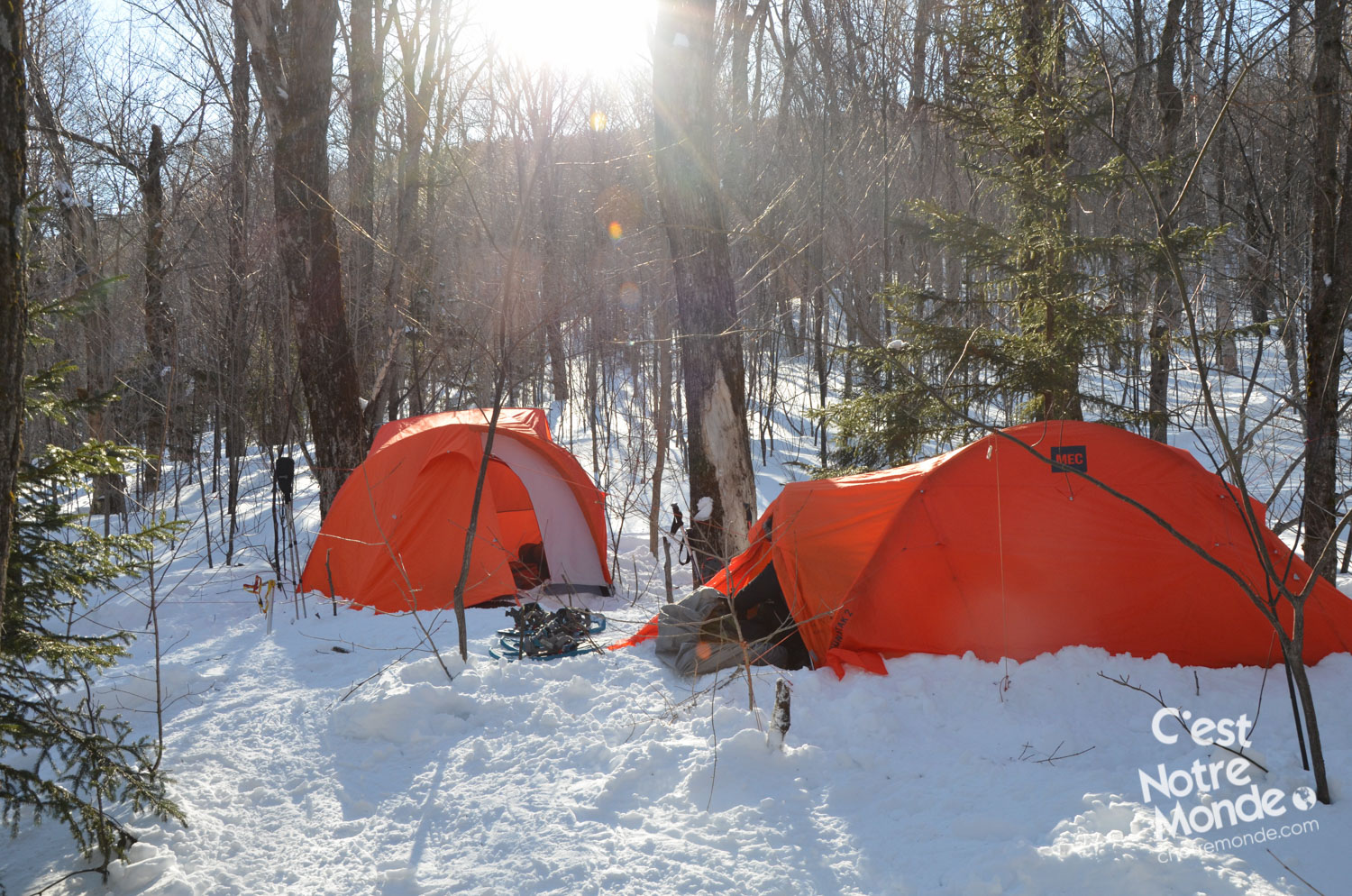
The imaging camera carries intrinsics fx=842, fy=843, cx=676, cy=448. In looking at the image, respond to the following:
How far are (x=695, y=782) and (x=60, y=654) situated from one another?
2.48 metres

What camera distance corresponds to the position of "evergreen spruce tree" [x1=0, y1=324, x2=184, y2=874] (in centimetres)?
288

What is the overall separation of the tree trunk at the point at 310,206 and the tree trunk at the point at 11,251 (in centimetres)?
627

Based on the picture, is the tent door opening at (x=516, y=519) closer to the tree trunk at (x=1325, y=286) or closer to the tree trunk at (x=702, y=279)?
the tree trunk at (x=702, y=279)

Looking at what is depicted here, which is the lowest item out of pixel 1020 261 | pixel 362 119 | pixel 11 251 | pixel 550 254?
pixel 11 251

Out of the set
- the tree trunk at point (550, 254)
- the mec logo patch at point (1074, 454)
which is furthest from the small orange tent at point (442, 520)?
the tree trunk at point (550, 254)

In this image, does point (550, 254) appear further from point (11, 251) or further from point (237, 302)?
point (11, 251)

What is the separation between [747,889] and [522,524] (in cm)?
643

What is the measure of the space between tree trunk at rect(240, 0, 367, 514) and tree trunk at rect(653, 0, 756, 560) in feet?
11.5

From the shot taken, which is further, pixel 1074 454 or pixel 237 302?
pixel 237 302

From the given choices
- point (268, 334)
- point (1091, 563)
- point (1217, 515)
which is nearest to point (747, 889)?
point (1091, 563)

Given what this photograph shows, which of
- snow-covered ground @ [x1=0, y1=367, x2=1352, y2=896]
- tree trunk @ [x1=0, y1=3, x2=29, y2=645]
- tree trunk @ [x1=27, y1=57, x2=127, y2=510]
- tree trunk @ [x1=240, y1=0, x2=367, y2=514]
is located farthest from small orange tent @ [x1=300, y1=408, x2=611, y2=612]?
tree trunk @ [x1=27, y1=57, x2=127, y2=510]

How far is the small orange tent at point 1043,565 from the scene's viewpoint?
460cm

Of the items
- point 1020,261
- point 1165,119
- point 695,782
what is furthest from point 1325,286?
point 695,782

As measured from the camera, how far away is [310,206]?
8.34 m
